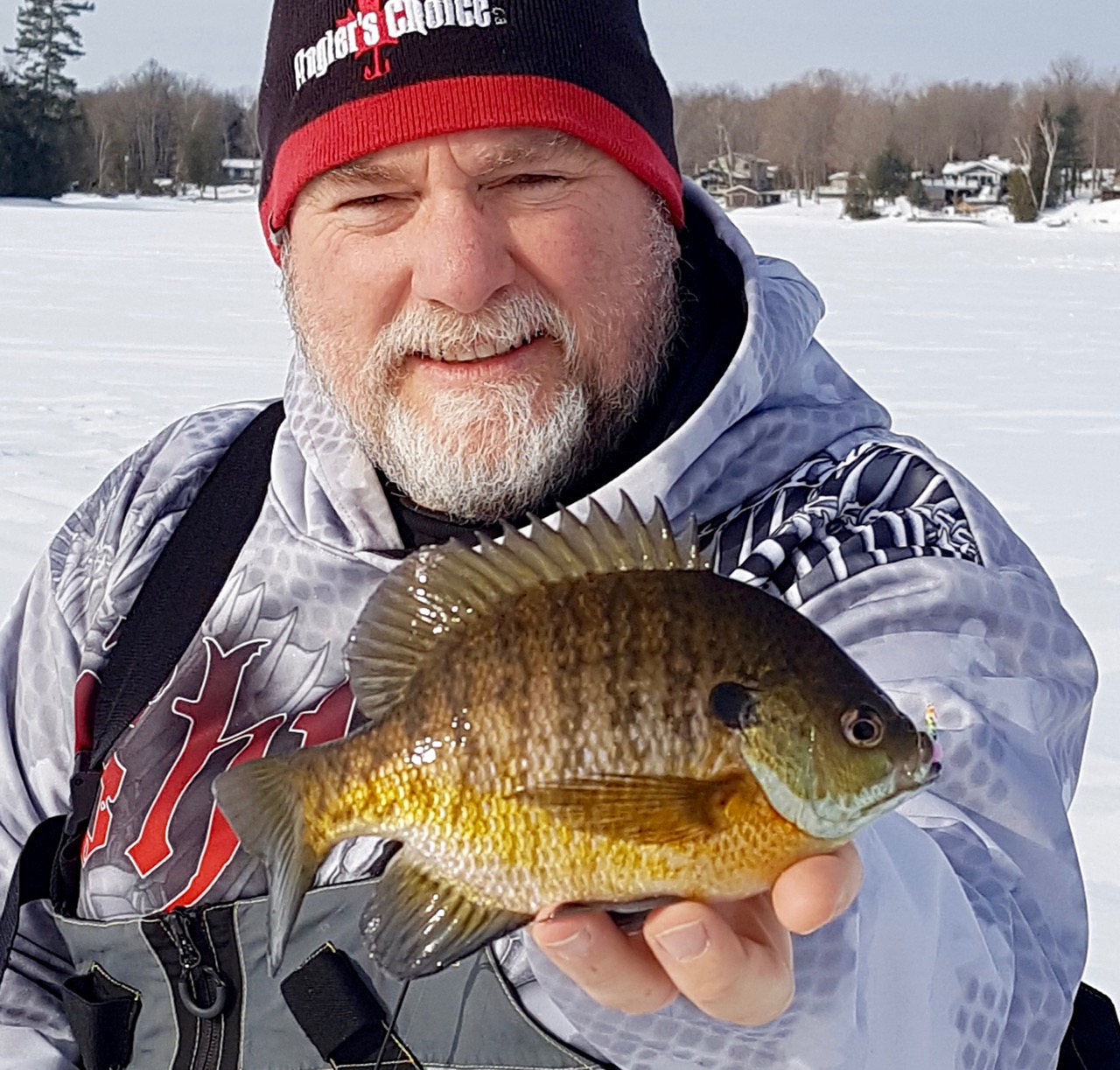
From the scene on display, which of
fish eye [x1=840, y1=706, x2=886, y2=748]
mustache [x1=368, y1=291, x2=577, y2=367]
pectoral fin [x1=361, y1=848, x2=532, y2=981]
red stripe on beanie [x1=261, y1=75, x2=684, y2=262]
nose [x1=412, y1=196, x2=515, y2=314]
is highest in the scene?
red stripe on beanie [x1=261, y1=75, x2=684, y2=262]

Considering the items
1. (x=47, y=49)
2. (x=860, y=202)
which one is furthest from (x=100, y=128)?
(x=860, y=202)

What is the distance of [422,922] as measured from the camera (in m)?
1.07

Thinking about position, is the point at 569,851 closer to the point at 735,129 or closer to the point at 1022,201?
the point at 1022,201

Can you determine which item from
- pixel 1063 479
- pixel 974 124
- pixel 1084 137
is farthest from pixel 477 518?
pixel 974 124

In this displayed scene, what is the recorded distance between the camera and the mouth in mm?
1787

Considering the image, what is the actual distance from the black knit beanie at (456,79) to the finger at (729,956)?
1183 millimetres

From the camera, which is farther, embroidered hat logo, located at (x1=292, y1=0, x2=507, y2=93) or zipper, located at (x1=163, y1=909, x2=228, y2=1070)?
embroidered hat logo, located at (x1=292, y1=0, x2=507, y2=93)

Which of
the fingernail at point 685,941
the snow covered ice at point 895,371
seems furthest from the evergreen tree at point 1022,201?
the fingernail at point 685,941

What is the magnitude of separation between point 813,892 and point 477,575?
1.23ft

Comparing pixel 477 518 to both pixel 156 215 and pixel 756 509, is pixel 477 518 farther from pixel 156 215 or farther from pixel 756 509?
pixel 156 215

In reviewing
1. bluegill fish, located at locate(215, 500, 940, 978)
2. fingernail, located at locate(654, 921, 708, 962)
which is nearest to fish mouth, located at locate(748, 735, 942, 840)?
bluegill fish, located at locate(215, 500, 940, 978)

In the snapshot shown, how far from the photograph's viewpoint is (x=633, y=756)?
0.99m

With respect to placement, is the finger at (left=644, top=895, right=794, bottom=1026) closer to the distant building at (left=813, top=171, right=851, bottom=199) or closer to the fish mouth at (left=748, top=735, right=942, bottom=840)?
the fish mouth at (left=748, top=735, right=942, bottom=840)

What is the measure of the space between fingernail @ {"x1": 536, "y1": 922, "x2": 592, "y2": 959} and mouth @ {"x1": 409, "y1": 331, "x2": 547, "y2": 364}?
98 centimetres
